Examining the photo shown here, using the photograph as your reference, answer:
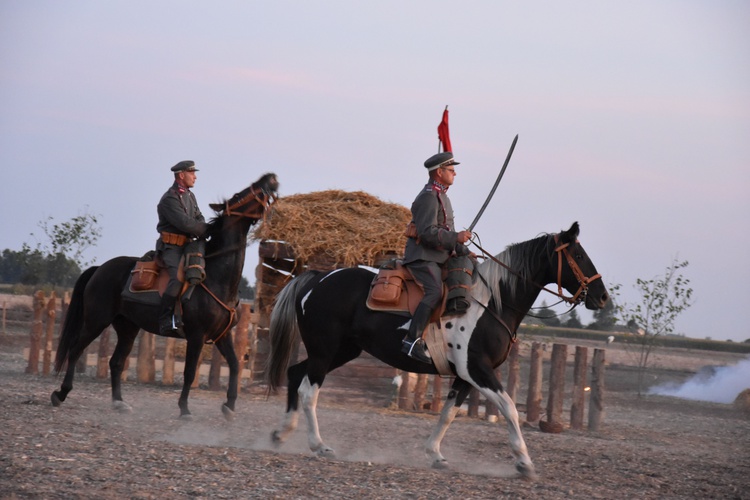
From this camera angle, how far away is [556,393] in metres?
Answer: 13.6

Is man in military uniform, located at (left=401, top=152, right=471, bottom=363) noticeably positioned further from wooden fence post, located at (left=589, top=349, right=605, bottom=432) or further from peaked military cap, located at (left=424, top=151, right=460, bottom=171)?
wooden fence post, located at (left=589, top=349, right=605, bottom=432)

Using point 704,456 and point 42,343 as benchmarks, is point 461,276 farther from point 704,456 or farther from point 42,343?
point 42,343

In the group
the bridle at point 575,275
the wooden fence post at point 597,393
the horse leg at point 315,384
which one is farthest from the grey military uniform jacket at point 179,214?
the wooden fence post at point 597,393

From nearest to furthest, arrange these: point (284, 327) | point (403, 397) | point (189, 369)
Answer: point (284, 327) → point (189, 369) → point (403, 397)

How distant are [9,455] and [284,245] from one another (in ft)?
27.8

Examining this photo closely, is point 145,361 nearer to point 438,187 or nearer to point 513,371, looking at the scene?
point 513,371

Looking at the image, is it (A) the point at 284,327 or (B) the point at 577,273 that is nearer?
(B) the point at 577,273

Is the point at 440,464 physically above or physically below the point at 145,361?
below

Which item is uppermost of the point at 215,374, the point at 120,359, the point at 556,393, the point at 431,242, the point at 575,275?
the point at 431,242

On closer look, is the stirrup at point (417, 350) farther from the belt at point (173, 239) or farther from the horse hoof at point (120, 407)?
the horse hoof at point (120, 407)

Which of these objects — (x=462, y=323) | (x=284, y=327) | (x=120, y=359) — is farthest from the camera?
(x=120, y=359)

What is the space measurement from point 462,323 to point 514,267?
0.78 m

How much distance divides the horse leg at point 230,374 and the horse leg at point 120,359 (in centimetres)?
134

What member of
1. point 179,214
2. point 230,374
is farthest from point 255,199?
point 230,374
